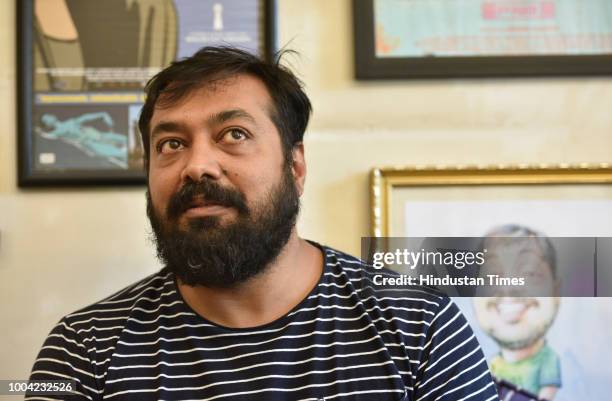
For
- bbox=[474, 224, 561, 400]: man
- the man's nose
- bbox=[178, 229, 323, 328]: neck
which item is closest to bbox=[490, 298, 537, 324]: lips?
bbox=[474, 224, 561, 400]: man

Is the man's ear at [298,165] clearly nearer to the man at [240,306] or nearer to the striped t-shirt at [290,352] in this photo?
the man at [240,306]

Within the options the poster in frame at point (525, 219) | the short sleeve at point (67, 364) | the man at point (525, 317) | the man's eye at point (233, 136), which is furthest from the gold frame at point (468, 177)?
the short sleeve at point (67, 364)

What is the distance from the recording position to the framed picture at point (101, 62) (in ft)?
3.97

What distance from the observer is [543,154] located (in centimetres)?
121

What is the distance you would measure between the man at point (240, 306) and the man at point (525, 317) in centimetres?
22

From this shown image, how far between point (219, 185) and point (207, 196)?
0.08ft

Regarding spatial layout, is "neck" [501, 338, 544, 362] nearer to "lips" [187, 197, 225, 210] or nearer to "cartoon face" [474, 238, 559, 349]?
"cartoon face" [474, 238, 559, 349]

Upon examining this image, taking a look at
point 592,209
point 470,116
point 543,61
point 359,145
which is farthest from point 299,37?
point 592,209

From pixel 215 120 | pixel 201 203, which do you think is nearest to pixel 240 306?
pixel 201 203

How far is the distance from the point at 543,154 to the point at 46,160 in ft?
3.15

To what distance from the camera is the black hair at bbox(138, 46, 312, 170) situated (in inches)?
39.1

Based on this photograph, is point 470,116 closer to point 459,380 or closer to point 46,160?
point 459,380

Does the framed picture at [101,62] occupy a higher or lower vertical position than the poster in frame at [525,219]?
higher

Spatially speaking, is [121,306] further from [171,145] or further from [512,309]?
[512,309]
